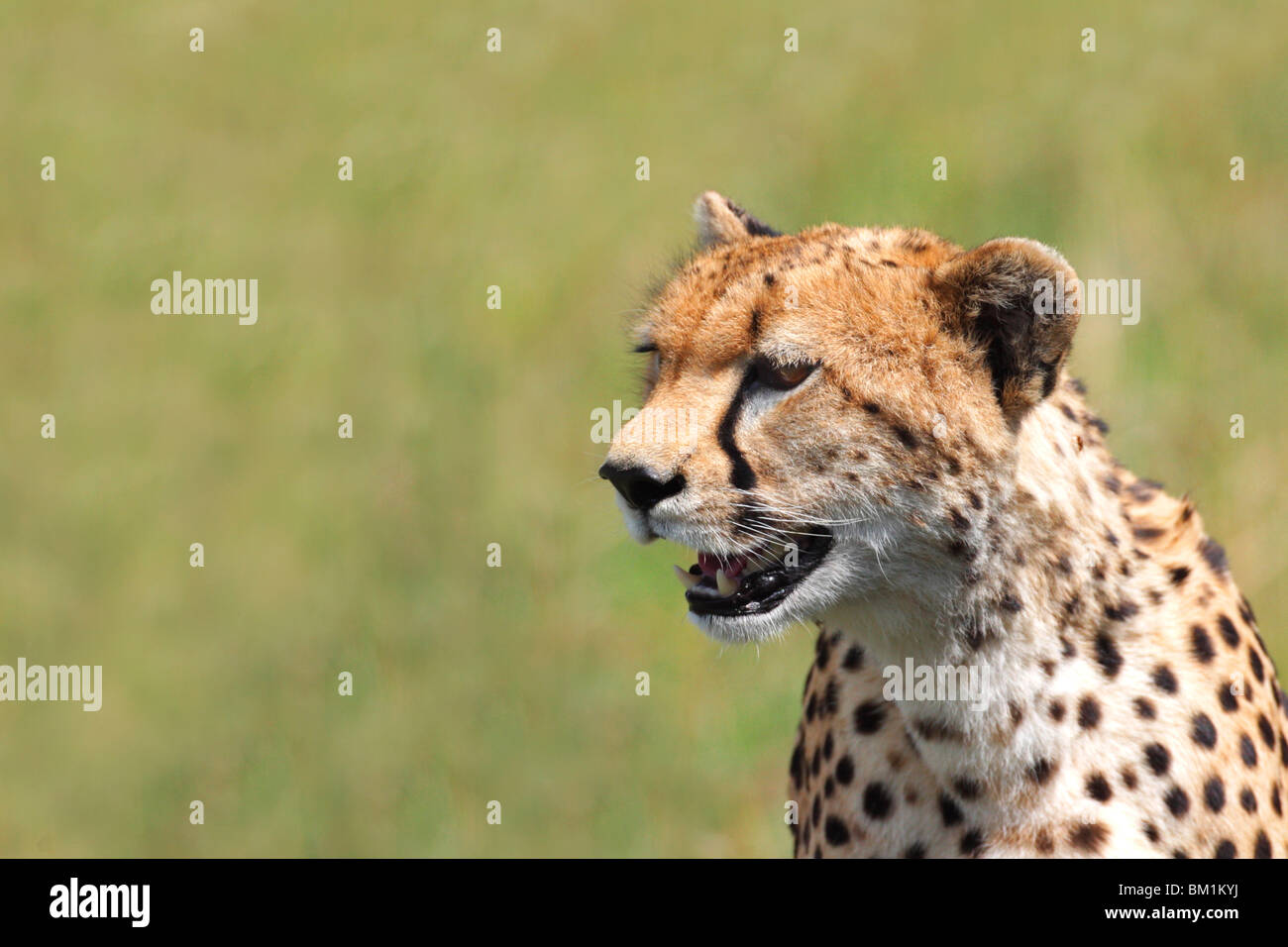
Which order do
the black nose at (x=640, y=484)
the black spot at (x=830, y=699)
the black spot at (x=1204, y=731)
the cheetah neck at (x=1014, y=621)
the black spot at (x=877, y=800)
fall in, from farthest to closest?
1. the black spot at (x=830, y=699)
2. the black spot at (x=877, y=800)
3. the black spot at (x=1204, y=731)
4. the cheetah neck at (x=1014, y=621)
5. the black nose at (x=640, y=484)

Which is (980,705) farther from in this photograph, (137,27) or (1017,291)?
(137,27)

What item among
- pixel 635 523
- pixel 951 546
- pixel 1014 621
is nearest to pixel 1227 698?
pixel 1014 621

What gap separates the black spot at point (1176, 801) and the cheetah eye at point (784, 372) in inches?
38.6

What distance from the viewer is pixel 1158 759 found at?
10.5 feet

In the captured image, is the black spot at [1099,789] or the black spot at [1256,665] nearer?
the black spot at [1099,789]

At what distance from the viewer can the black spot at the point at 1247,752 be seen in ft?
10.8

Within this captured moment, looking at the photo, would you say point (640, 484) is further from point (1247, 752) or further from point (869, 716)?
point (1247, 752)

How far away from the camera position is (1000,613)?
10.3ft

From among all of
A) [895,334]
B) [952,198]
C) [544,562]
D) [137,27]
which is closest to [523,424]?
[544,562]

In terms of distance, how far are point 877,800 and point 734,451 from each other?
76cm

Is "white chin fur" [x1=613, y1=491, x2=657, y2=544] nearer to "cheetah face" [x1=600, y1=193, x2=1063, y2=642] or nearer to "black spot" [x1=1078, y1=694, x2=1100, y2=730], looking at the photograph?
"cheetah face" [x1=600, y1=193, x2=1063, y2=642]

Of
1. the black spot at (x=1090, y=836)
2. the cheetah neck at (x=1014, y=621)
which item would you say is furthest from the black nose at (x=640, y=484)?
the black spot at (x=1090, y=836)

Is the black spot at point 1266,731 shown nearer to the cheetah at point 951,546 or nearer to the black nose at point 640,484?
the cheetah at point 951,546

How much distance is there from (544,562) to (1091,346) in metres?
2.24
